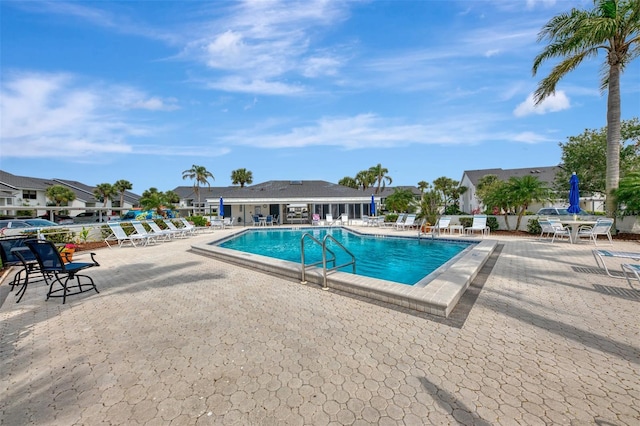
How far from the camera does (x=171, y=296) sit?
5406mm

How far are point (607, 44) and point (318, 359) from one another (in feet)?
59.0

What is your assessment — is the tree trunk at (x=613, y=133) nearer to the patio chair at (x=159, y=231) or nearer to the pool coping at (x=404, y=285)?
the pool coping at (x=404, y=285)

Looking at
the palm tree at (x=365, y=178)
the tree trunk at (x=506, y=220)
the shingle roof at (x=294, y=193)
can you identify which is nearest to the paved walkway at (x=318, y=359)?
the tree trunk at (x=506, y=220)

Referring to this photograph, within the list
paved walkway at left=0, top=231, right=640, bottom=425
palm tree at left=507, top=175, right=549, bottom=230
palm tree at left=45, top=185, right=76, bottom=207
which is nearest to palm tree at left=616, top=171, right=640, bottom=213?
palm tree at left=507, top=175, right=549, bottom=230

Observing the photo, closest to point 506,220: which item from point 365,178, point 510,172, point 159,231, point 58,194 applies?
point 159,231

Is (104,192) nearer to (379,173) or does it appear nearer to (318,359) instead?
(379,173)

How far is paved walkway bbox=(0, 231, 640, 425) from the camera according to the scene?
2262mm

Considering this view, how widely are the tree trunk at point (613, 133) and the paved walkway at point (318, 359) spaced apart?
10370mm

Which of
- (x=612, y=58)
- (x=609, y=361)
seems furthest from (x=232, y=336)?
(x=612, y=58)

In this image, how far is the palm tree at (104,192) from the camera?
4756 cm

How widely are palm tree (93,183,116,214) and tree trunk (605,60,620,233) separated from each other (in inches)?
2413

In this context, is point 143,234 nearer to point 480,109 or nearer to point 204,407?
point 204,407

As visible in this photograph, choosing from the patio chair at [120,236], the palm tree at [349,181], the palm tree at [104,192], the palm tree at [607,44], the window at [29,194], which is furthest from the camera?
the palm tree at [349,181]

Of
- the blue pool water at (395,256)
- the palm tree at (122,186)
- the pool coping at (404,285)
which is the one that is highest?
the palm tree at (122,186)
